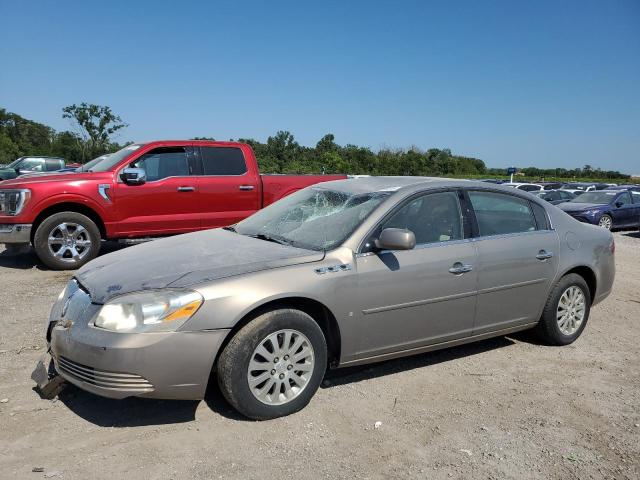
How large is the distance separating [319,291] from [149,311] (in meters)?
1.03

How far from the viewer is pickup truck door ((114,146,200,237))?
8109 millimetres

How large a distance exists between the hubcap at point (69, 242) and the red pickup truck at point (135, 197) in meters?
0.01

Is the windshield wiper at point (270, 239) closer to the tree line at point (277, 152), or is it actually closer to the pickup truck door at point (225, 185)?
the pickup truck door at point (225, 185)

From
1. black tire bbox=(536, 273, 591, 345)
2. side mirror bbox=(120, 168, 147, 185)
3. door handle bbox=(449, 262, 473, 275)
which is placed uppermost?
side mirror bbox=(120, 168, 147, 185)

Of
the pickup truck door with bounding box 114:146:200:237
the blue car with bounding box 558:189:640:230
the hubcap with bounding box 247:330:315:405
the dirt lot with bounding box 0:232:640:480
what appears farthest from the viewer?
the blue car with bounding box 558:189:640:230

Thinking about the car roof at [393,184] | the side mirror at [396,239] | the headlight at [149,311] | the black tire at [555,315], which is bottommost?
the black tire at [555,315]

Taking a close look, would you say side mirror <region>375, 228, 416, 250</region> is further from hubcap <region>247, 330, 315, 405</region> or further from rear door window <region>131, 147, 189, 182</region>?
rear door window <region>131, 147, 189, 182</region>

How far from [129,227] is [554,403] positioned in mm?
6346

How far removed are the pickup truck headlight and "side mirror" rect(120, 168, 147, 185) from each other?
4.19ft

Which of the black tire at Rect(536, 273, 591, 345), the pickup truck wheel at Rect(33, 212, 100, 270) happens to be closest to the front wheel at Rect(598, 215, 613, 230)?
the black tire at Rect(536, 273, 591, 345)

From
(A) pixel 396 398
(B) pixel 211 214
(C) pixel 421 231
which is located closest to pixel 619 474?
(A) pixel 396 398

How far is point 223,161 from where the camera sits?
29.2 feet

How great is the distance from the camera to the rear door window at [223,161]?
28.6 feet

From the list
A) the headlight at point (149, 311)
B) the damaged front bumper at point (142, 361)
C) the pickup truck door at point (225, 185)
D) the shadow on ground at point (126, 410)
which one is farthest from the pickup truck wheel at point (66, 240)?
the headlight at point (149, 311)
